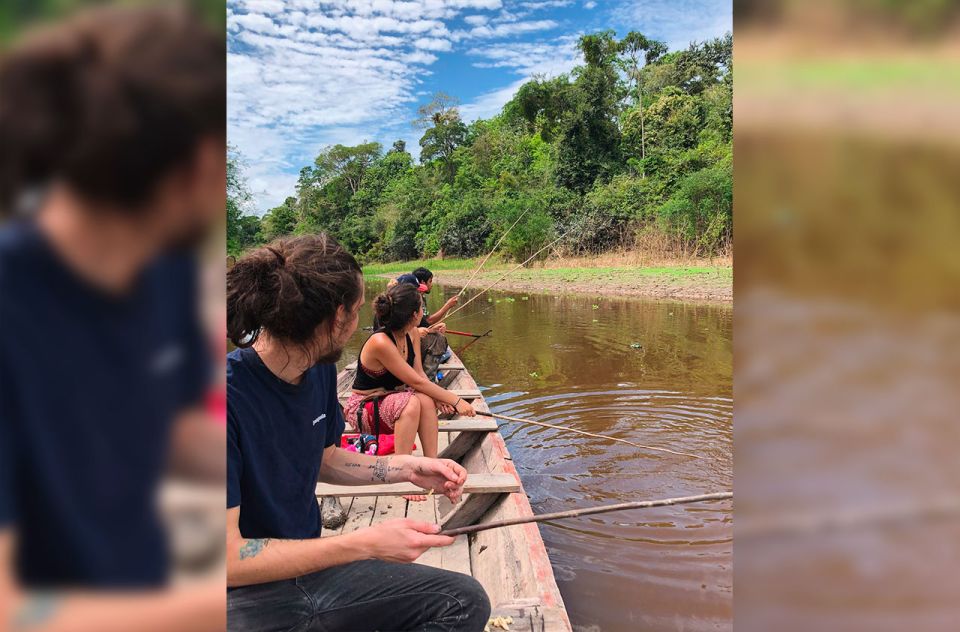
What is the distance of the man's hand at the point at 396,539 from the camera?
1329 millimetres

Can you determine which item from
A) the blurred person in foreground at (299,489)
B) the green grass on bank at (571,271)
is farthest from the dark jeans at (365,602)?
A: the green grass on bank at (571,271)

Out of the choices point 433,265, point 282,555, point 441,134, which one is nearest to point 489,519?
point 282,555

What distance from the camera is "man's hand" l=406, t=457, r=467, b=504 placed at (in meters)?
1.82

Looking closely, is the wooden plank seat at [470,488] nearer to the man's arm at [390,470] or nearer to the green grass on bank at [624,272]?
the man's arm at [390,470]

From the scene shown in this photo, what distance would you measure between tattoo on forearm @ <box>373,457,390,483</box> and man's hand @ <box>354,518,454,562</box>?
0.47m

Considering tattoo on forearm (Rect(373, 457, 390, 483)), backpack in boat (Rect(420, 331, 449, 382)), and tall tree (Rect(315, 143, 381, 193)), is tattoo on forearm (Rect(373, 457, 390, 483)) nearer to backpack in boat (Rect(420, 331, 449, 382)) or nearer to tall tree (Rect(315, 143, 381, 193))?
backpack in boat (Rect(420, 331, 449, 382))

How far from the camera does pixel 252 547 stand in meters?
1.29

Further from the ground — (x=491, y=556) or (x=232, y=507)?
(x=232, y=507)
